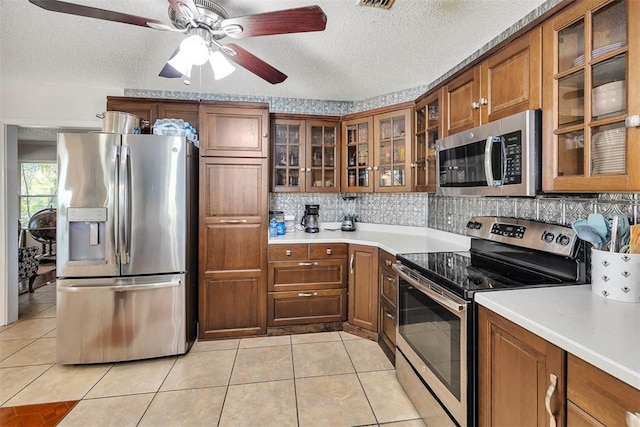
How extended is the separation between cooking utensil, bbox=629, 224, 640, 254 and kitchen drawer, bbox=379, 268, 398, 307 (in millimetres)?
1335

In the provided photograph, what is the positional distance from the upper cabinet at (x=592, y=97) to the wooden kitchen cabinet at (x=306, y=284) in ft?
6.02

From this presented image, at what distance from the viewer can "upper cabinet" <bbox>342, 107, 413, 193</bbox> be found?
9.38ft

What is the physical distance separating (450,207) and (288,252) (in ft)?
4.96

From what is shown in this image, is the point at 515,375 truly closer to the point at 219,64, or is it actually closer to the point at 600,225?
the point at 600,225

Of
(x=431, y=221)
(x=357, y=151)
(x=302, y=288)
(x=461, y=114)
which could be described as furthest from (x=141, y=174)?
(x=431, y=221)

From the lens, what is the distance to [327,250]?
112 inches

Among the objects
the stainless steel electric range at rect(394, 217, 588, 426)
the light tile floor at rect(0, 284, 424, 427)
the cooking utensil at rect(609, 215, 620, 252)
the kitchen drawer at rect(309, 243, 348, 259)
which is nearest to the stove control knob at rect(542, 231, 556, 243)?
the stainless steel electric range at rect(394, 217, 588, 426)

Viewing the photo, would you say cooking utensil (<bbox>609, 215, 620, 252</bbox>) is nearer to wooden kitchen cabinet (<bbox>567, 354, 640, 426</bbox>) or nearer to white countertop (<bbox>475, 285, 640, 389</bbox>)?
white countertop (<bbox>475, 285, 640, 389</bbox>)

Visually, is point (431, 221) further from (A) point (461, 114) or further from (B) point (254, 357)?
(B) point (254, 357)

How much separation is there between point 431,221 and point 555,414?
220 cm

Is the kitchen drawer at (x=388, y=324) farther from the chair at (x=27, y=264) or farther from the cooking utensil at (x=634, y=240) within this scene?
the chair at (x=27, y=264)

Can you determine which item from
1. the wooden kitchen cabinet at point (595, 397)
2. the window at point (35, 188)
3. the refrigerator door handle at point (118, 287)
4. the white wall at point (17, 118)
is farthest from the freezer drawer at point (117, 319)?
the window at point (35, 188)

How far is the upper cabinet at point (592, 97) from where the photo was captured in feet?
3.45

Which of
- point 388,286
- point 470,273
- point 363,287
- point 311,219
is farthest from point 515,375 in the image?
point 311,219
